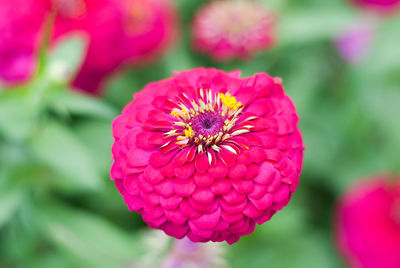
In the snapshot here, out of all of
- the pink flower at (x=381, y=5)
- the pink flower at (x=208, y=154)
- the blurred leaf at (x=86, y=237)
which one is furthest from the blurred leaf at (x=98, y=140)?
the pink flower at (x=381, y=5)

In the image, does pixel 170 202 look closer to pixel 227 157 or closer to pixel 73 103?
pixel 227 157

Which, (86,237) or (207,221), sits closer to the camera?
(207,221)

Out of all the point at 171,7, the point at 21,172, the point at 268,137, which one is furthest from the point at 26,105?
the point at 171,7

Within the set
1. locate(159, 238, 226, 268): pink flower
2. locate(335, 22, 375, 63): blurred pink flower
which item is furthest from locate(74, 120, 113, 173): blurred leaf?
locate(335, 22, 375, 63): blurred pink flower

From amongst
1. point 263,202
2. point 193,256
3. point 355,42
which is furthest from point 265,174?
point 355,42

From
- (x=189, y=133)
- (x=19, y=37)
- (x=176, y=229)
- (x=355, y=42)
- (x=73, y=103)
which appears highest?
(x=355, y=42)

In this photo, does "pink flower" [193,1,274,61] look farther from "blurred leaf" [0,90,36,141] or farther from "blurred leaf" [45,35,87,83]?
"blurred leaf" [0,90,36,141]

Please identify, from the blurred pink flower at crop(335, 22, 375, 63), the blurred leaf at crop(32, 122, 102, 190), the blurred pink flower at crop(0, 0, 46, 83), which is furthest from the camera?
the blurred pink flower at crop(335, 22, 375, 63)
